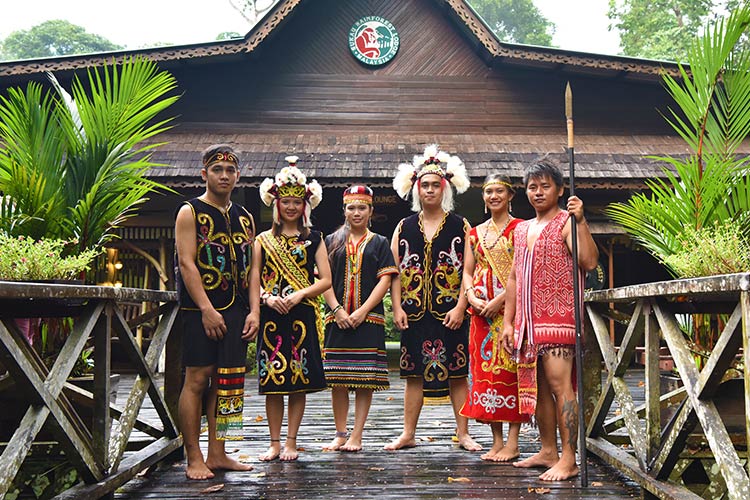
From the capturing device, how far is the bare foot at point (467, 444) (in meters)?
4.70

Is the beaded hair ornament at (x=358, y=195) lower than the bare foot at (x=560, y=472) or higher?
higher

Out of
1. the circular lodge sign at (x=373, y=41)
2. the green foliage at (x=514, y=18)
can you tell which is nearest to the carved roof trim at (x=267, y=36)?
the circular lodge sign at (x=373, y=41)

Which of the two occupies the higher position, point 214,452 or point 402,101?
point 402,101

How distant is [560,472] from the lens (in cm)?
388

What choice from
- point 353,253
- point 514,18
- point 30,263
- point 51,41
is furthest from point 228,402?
point 51,41

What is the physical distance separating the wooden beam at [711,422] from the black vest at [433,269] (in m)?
1.70

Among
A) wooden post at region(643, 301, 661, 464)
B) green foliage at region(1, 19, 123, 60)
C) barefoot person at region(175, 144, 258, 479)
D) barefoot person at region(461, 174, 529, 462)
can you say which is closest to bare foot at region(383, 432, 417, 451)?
barefoot person at region(461, 174, 529, 462)

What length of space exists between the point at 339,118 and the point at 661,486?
8685mm

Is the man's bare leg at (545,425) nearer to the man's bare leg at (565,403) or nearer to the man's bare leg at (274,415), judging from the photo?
the man's bare leg at (565,403)

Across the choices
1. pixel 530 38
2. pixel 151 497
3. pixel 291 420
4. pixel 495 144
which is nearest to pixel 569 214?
pixel 291 420

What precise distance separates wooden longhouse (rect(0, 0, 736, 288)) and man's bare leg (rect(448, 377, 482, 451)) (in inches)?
222

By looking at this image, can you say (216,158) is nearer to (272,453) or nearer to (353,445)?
(272,453)

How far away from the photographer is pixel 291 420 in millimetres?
4512

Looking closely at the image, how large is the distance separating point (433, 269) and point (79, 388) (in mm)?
2198
